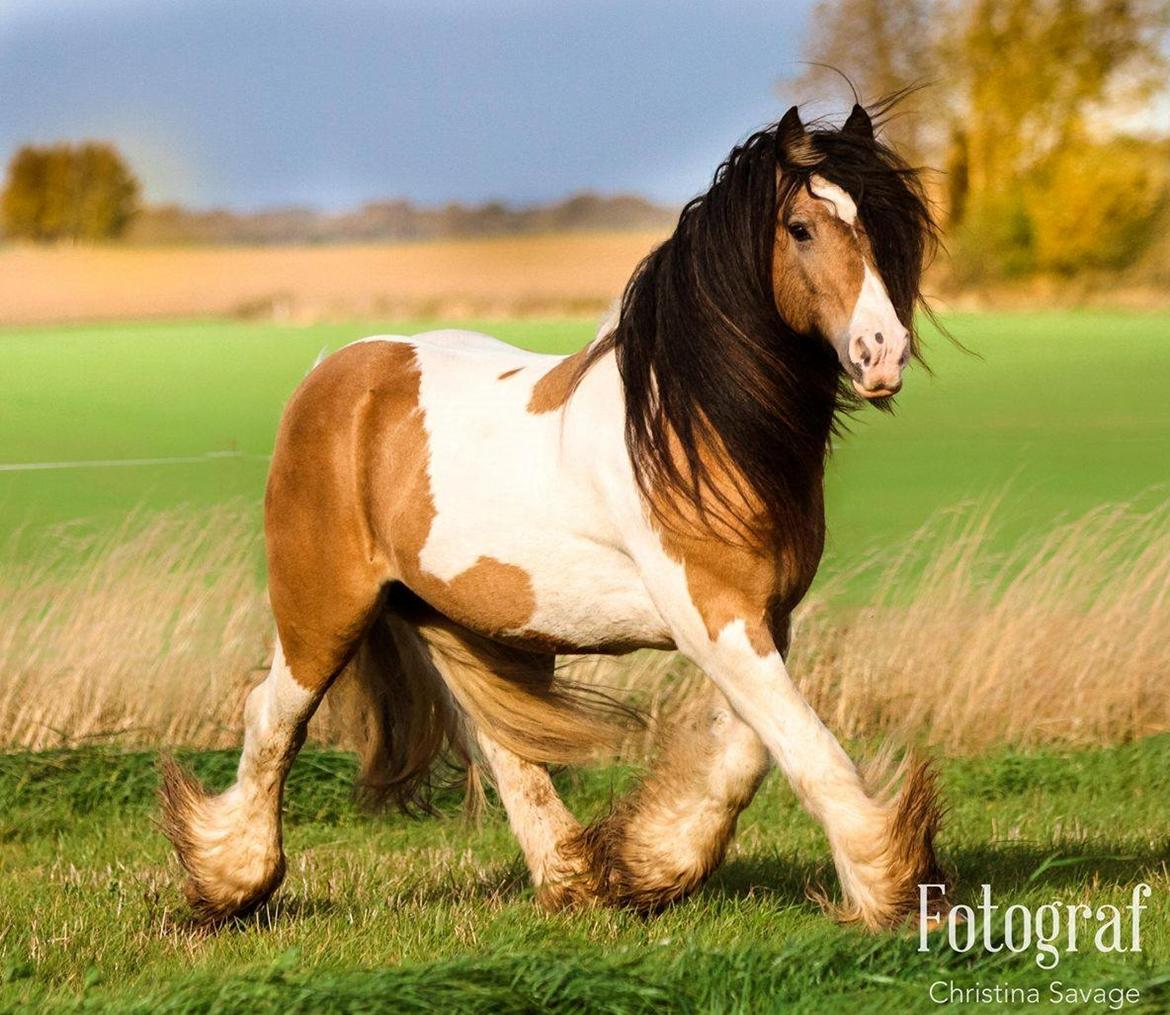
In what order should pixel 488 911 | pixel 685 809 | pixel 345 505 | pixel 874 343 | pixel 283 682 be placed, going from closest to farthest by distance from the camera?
1. pixel 874 343
2. pixel 685 809
3. pixel 488 911
4. pixel 345 505
5. pixel 283 682

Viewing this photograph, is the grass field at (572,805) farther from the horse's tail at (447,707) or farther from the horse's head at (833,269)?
the horse's head at (833,269)

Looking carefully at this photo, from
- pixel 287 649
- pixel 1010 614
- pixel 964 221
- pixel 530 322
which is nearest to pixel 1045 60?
pixel 964 221

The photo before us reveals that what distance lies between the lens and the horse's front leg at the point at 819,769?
4434 mm

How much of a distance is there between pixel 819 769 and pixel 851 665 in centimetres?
389

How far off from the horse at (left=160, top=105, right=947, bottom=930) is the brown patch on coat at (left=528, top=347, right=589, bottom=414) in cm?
1

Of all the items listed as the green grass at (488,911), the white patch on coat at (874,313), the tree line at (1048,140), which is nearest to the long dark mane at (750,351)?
the white patch on coat at (874,313)

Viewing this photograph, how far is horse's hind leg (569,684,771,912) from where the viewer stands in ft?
16.4

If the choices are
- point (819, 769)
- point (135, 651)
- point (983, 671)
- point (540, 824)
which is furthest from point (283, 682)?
point (983, 671)

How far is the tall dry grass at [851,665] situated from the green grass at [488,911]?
0.48m

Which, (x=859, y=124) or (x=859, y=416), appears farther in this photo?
(x=859, y=416)

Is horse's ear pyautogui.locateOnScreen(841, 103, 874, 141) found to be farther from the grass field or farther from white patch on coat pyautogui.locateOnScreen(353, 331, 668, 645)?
the grass field

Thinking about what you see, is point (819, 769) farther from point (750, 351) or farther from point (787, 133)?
point (787, 133)

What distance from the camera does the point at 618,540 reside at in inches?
191

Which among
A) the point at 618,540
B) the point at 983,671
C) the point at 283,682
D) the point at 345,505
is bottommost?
the point at 983,671
